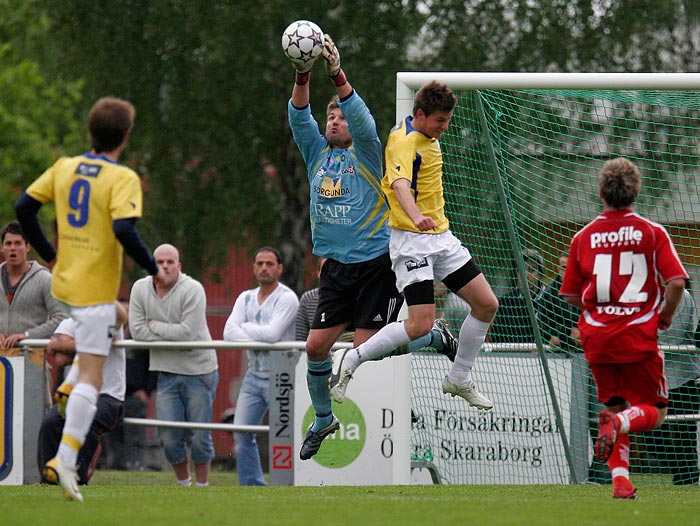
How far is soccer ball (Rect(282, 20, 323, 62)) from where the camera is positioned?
7984mm

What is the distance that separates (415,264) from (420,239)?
0.17 metres

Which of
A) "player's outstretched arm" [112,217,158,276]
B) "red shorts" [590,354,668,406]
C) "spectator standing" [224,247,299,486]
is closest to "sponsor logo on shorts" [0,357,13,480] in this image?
"spectator standing" [224,247,299,486]

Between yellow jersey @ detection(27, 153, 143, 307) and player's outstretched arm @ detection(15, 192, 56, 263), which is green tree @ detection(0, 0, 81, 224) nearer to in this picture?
player's outstretched arm @ detection(15, 192, 56, 263)

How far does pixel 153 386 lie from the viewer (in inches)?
451

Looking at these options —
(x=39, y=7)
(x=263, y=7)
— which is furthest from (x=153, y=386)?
(x=39, y=7)

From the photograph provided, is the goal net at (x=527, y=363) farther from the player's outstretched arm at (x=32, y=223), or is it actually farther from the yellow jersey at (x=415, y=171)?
the player's outstretched arm at (x=32, y=223)

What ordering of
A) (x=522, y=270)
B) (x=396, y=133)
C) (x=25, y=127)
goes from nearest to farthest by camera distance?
(x=396, y=133)
(x=522, y=270)
(x=25, y=127)

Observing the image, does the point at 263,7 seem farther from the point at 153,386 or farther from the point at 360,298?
the point at 360,298

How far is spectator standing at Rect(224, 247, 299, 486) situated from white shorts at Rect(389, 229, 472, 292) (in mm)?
3475

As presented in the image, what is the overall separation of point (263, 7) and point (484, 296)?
467 inches

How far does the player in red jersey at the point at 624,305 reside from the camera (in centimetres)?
682

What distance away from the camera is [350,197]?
8.27m

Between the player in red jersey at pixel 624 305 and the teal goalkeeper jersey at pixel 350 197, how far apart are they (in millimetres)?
1691

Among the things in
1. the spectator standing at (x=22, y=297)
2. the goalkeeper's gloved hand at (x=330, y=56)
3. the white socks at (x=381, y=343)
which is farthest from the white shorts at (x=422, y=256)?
the spectator standing at (x=22, y=297)
